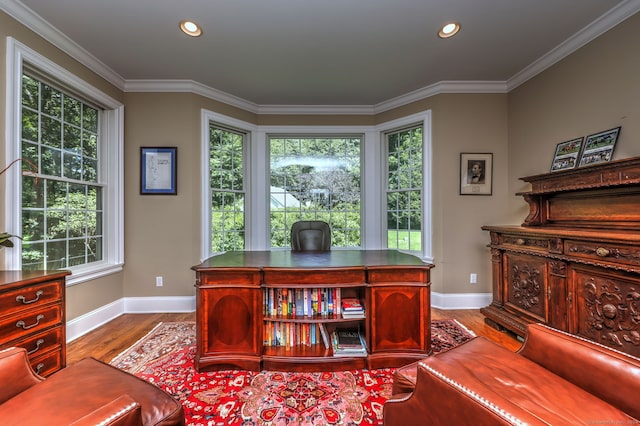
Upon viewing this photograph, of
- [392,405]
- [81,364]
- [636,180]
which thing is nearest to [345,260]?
[392,405]

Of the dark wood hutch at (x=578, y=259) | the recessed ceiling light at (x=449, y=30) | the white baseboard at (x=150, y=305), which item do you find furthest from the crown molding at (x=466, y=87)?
the white baseboard at (x=150, y=305)

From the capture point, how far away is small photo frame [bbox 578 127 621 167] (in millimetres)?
2121

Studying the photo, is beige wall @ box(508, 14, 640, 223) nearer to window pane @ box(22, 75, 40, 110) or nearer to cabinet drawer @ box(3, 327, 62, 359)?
cabinet drawer @ box(3, 327, 62, 359)

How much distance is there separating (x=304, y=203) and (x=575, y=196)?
294 centimetres

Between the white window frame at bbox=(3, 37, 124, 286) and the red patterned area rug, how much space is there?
1125 millimetres

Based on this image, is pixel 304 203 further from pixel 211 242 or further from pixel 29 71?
pixel 29 71

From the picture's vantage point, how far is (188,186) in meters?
3.11

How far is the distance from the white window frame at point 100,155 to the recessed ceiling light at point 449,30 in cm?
337

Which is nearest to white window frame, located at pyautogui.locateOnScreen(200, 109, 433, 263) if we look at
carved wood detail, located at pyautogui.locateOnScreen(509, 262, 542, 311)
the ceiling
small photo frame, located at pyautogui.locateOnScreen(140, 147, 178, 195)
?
the ceiling

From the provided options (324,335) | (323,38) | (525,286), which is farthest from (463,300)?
(323,38)

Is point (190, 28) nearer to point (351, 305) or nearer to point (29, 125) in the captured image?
point (29, 125)

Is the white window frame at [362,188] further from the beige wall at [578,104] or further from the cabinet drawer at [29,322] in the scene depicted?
the cabinet drawer at [29,322]

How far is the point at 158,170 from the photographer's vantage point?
308cm

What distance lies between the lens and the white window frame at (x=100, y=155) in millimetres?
1966
